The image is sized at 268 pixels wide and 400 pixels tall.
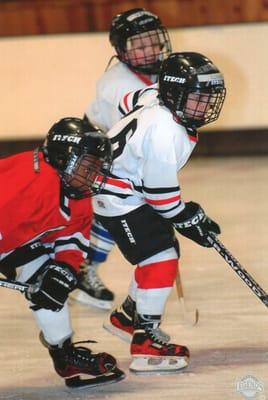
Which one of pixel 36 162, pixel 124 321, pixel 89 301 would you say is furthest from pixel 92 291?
pixel 36 162

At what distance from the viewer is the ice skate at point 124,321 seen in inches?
110

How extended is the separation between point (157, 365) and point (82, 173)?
650 mm

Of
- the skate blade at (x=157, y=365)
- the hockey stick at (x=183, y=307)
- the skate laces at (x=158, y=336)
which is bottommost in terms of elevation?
the hockey stick at (x=183, y=307)

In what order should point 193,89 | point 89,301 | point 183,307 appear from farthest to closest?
point 89,301, point 183,307, point 193,89

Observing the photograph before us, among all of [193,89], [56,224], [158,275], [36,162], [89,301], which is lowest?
[89,301]

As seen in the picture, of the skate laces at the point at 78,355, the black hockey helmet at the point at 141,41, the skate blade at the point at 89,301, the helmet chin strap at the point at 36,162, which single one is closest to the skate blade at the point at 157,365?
the skate laces at the point at 78,355

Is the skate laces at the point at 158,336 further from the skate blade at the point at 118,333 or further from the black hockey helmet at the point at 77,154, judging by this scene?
the black hockey helmet at the point at 77,154

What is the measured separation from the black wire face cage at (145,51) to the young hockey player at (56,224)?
0.91 m

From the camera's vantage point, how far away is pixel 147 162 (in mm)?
2453

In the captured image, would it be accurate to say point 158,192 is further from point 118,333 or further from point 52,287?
point 118,333

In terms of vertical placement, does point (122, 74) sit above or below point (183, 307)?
above

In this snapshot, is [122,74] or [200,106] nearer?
Answer: [200,106]

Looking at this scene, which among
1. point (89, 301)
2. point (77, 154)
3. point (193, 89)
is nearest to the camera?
point (77, 154)

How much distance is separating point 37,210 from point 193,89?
55 centimetres
